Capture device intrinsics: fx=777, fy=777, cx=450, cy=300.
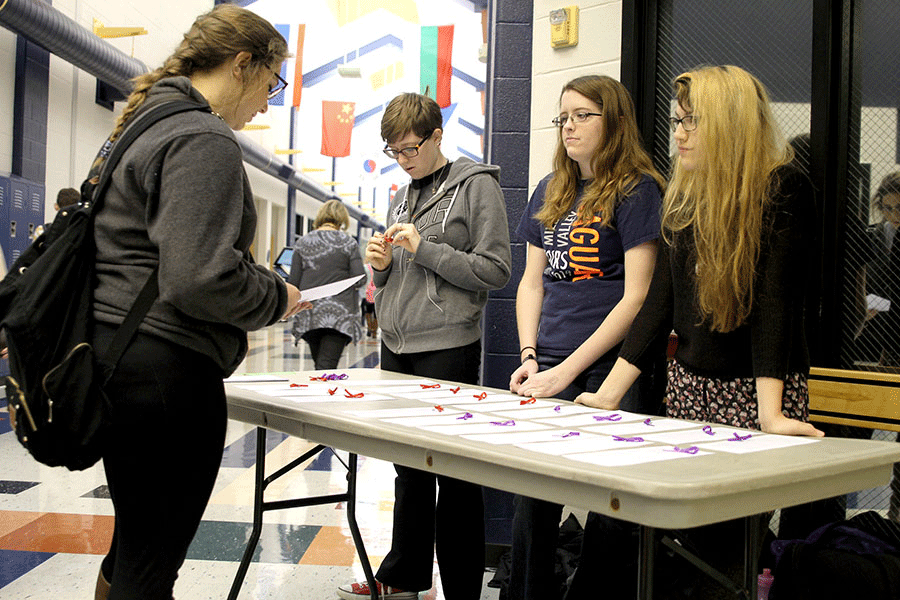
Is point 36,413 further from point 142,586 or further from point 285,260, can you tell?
point 285,260

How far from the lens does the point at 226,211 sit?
1231mm

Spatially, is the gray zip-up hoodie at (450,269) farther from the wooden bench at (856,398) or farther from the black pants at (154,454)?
the wooden bench at (856,398)

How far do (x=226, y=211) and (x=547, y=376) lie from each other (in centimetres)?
83

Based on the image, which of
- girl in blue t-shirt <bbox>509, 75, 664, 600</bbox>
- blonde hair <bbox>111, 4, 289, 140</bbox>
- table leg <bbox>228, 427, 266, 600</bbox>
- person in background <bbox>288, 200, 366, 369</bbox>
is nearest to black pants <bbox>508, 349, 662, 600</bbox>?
girl in blue t-shirt <bbox>509, 75, 664, 600</bbox>

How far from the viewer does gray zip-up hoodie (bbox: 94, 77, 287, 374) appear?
1.19m

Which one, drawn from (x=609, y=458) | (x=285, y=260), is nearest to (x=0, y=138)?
(x=285, y=260)

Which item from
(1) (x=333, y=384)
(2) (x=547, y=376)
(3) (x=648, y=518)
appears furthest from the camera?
(1) (x=333, y=384)

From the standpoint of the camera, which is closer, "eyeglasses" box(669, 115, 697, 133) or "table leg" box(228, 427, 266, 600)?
"eyeglasses" box(669, 115, 697, 133)

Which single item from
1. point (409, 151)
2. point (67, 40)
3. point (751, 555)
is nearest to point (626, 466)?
point (751, 555)

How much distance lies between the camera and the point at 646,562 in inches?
44.9

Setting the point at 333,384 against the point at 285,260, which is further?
the point at 285,260

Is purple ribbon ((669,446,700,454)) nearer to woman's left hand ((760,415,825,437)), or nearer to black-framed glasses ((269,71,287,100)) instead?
woman's left hand ((760,415,825,437))

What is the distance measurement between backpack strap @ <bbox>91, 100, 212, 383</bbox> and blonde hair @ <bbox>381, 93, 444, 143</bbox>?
86 cm

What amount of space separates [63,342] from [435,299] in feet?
3.43
